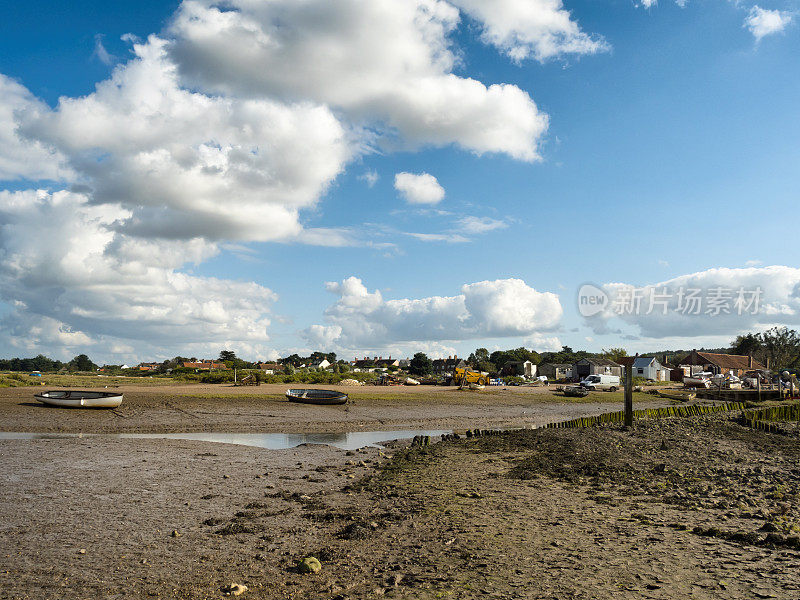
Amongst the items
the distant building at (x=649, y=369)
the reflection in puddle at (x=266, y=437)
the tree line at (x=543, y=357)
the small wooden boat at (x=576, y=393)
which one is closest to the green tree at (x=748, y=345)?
the tree line at (x=543, y=357)

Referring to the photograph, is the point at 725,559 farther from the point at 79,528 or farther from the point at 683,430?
the point at 683,430

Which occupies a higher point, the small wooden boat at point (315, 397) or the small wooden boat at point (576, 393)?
the small wooden boat at point (315, 397)

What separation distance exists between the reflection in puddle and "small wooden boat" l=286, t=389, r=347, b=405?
49.2 ft

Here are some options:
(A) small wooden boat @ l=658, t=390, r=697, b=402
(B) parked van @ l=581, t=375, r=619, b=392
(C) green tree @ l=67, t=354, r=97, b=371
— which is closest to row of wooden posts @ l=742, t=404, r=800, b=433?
(A) small wooden boat @ l=658, t=390, r=697, b=402

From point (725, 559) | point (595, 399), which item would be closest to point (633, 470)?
point (725, 559)

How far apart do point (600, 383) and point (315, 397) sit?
51.0 m

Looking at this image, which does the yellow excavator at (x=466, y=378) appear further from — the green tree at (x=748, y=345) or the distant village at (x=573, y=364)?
the green tree at (x=748, y=345)

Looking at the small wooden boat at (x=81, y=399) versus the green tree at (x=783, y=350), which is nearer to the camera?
the small wooden boat at (x=81, y=399)

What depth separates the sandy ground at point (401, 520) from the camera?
8.41 metres

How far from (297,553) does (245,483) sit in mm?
7542

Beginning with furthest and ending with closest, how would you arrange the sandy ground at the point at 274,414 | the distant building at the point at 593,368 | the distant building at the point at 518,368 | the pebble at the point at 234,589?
the distant building at the point at 518,368 < the distant building at the point at 593,368 < the sandy ground at the point at 274,414 < the pebble at the point at 234,589

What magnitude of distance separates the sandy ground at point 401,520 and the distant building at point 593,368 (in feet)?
296

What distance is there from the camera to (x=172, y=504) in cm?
1388

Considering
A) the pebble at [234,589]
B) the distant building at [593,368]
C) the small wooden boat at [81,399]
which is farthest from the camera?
the distant building at [593,368]
